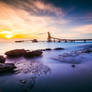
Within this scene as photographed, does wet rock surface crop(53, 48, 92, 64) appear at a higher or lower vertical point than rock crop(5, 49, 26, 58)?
lower

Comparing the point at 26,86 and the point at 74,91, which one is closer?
the point at 74,91

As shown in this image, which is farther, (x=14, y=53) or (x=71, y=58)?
(x=14, y=53)

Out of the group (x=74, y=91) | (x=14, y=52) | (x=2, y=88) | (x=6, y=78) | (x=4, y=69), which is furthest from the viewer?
(x=14, y=52)

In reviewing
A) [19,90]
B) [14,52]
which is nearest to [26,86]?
[19,90]

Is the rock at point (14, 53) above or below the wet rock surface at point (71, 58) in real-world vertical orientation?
above

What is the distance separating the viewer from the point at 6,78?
19.1 feet

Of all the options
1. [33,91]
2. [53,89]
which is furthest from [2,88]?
[53,89]

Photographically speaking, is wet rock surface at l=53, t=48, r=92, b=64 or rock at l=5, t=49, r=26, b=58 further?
rock at l=5, t=49, r=26, b=58

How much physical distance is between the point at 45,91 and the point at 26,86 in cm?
125

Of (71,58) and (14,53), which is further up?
(14,53)

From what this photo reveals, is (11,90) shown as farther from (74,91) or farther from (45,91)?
(74,91)

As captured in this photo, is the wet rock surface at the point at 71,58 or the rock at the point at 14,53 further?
the rock at the point at 14,53

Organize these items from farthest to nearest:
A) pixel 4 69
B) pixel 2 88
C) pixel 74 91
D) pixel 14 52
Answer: pixel 14 52 < pixel 4 69 < pixel 2 88 < pixel 74 91

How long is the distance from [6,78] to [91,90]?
5.68m
